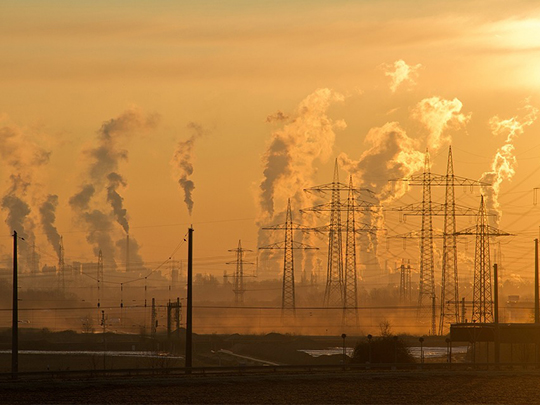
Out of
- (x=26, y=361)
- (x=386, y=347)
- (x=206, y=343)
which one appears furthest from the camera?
(x=206, y=343)

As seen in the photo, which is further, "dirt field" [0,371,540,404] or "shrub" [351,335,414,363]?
"shrub" [351,335,414,363]

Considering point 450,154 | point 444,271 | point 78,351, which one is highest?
point 450,154

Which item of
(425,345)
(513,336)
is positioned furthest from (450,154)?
(513,336)

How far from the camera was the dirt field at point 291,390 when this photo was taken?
1636 inches

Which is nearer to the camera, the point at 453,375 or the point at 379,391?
the point at 379,391

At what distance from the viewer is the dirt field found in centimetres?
4156

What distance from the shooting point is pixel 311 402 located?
134ft

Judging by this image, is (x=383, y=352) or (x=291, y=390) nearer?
(x=291, y=390)

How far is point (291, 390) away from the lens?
4591 centimetres

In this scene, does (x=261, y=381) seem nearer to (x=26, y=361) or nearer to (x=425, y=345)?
(x=26, y=361)

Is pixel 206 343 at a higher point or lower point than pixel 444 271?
lower

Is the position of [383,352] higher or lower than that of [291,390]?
lower

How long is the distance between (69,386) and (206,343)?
271ft

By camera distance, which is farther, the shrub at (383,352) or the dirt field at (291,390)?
the shrub at (383,352)
